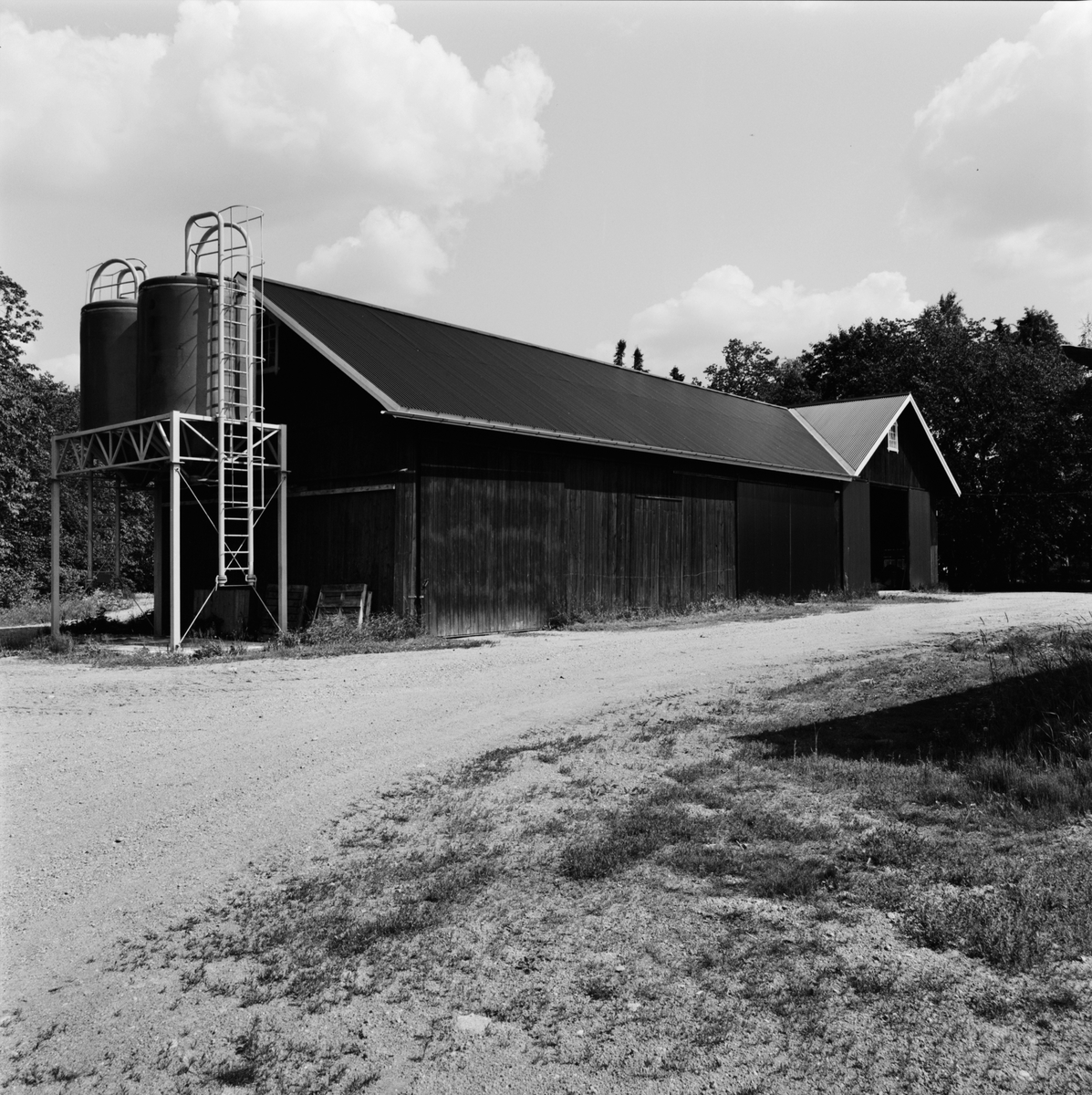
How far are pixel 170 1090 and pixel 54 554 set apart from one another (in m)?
16.9

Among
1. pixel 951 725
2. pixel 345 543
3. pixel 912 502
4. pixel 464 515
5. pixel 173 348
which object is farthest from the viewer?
pixel 912 502

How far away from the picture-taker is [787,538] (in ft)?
91.7

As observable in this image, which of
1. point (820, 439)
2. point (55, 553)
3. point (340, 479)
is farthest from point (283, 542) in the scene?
point (820, 439)

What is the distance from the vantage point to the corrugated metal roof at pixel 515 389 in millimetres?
19141

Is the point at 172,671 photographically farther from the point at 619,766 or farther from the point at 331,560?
the point at 619,766

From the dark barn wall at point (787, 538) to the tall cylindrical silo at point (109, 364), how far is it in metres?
14.3

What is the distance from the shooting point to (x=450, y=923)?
489 centimetres

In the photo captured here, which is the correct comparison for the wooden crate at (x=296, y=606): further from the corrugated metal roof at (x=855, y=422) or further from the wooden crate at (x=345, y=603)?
the corrugated metal roof at (x=855, y=422)

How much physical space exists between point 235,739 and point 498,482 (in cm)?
1114

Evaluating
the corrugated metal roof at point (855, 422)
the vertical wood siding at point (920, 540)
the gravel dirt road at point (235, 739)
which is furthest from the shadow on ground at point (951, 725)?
the vertical wood siding at point (920, 540)

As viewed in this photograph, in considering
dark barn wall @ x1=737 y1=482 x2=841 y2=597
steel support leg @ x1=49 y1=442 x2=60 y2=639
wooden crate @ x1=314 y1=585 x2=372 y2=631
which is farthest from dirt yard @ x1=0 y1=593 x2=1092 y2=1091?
dark barn wall @ x1=737 y1=482 x2=841 y2=597

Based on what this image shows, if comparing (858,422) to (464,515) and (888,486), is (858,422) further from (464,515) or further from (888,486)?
(464,515)

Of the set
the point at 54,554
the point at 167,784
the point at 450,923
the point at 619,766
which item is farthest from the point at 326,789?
the point at 54,554

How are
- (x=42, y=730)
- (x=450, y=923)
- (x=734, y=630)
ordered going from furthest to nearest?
1. (x=734, y=630)
2. (x=42, y=730)
3. (x=450, y=923)
